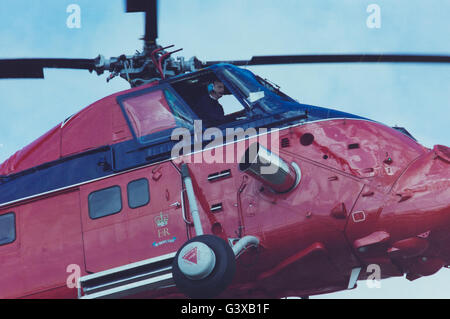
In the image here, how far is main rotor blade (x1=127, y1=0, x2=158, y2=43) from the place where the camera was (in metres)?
8.02

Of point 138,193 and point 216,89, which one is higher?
point 216,89

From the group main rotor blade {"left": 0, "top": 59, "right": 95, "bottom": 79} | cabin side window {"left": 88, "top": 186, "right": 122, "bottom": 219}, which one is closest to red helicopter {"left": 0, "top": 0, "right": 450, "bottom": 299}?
cabin side window {"left": 88, "top": 186, "right": 122, "bottom": 219}

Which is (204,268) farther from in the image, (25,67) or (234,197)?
(25,67)

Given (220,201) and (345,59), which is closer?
A: (220,201)

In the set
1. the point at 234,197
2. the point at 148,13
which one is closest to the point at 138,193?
the point at 234,197

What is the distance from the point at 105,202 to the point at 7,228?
4.33ft

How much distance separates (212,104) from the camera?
812 cm

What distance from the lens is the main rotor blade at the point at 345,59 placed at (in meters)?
7.62

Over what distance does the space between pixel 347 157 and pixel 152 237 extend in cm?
217

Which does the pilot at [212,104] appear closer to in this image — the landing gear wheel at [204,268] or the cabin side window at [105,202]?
the cabin side window at [105,202]

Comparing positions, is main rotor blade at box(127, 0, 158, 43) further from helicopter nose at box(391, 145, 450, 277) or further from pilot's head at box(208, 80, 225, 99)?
helicopter nose at box(391, 145, 450, 277)

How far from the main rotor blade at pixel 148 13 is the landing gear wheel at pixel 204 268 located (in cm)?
343

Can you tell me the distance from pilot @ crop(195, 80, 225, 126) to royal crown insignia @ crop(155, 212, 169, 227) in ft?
4.62

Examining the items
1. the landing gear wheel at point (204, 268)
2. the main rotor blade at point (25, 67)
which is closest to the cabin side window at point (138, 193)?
the landing gear wheel at point (204, 268)
